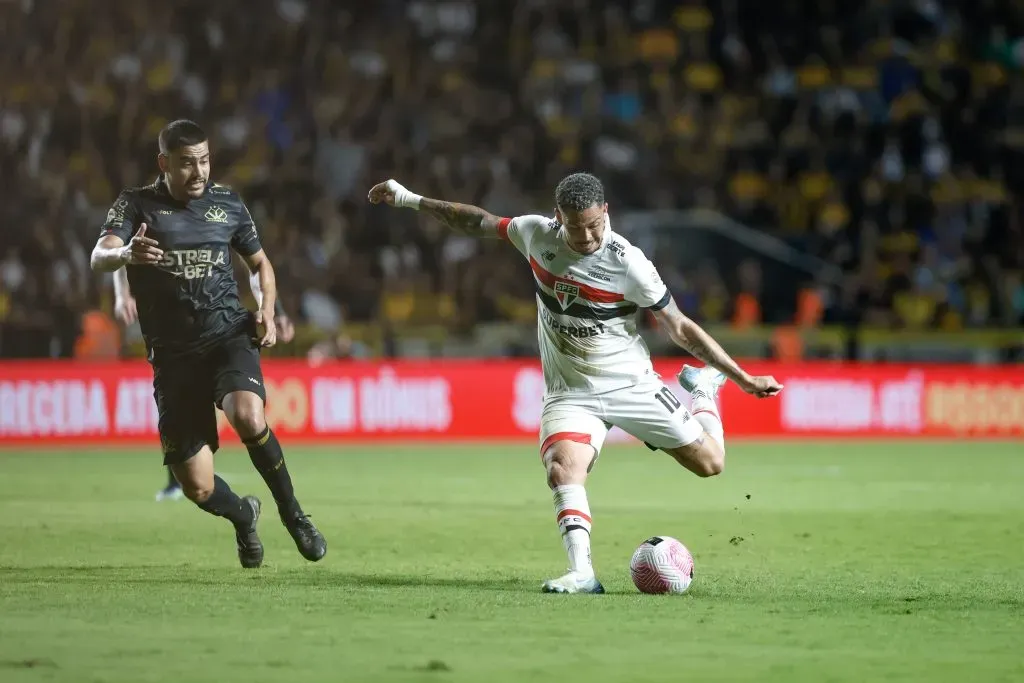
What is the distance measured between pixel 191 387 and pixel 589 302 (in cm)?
241

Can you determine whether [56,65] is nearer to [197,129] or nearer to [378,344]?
[378,344]

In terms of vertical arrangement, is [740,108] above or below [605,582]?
above

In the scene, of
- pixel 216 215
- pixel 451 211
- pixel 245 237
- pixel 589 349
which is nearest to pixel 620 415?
pixel 589 349

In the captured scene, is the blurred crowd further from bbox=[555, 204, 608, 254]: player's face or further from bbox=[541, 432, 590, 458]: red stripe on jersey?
bbox=[555, 204, 608, 254]: player's face

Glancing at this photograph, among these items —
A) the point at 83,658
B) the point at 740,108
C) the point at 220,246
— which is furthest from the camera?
the point at 740,108

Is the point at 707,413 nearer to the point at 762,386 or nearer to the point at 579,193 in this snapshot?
the point at 762,386

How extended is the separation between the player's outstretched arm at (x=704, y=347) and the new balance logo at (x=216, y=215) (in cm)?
264

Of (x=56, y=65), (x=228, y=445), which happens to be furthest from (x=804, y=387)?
(x=56, y=65)

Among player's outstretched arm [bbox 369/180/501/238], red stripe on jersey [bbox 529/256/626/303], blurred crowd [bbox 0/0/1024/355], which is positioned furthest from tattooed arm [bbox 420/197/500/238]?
blurred crowd [bbox 0/0/1024/355]

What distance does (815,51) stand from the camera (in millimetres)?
28047

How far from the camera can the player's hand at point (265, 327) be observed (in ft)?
30.1

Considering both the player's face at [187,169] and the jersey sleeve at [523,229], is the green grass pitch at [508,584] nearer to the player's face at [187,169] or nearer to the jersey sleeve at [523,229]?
the jersey sleeve at [523,229]

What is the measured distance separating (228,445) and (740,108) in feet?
35.9

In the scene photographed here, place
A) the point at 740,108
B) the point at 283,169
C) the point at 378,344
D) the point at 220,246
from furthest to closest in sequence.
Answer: the point at 740,108 → the point at 283,169 → the point at 378,344 → the point at 220,246
